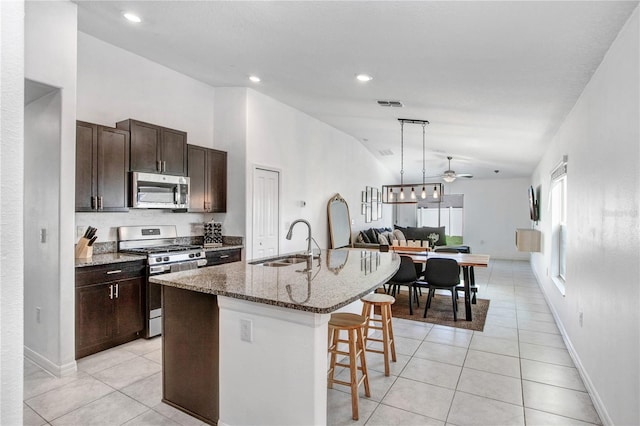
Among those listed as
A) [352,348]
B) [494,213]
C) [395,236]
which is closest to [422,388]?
A: [352,348]

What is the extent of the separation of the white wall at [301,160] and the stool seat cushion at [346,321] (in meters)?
2.63

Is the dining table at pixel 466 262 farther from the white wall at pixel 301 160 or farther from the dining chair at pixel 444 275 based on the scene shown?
the white wall at pixel 301 160

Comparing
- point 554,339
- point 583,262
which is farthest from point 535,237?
point 583,262

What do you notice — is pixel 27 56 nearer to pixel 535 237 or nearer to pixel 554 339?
pixel 554 339

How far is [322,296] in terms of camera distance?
191 cm

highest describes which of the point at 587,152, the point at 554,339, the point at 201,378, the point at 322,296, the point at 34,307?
the point at 587,152

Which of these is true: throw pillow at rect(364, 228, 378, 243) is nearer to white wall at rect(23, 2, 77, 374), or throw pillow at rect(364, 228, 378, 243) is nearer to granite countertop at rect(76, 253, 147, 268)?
granite countertop at rect(76, 253, 147, 268)

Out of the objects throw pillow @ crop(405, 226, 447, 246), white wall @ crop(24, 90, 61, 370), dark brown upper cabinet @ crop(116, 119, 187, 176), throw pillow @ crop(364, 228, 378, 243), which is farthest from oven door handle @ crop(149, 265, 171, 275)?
throw pillow @ crop(405, 226, 447, 246)

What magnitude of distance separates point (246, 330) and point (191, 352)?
23.4 inches

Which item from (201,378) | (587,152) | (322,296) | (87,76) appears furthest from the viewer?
(87,76)

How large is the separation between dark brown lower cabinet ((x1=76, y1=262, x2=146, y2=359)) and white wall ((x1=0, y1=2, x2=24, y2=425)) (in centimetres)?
309

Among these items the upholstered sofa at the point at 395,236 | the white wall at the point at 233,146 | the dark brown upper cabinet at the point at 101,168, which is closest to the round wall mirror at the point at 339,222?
the upholstered sofa at the point at 395,236

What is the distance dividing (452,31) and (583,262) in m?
2.18

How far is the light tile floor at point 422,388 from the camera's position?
239cm
